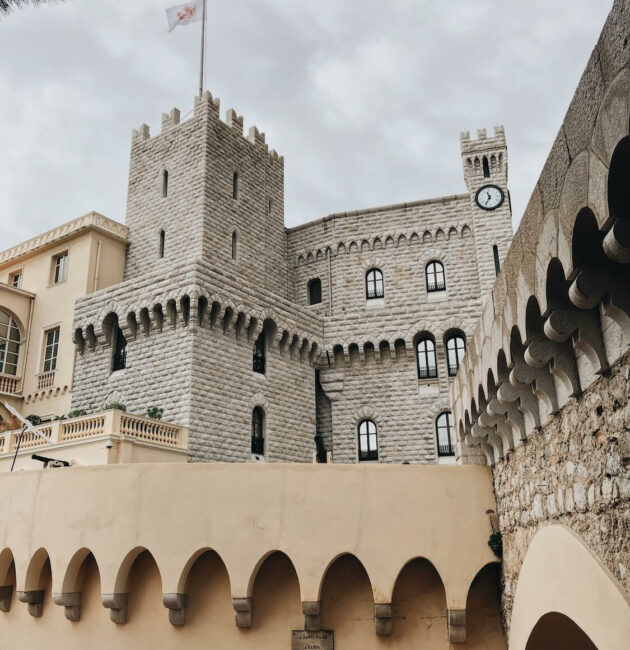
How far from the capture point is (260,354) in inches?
762

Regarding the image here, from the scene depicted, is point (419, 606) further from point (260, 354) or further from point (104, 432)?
point (260, 354)

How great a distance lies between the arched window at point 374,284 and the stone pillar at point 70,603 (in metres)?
15.8

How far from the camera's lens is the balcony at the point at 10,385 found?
2052 cm

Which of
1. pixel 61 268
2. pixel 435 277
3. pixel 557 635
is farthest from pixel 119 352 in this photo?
pixel 557 635

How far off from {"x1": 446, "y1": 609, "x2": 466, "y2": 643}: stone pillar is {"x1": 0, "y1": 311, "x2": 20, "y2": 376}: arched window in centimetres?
1802

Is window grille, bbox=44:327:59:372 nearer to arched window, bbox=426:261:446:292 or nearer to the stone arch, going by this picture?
arched window, bbox=426:261:446:292

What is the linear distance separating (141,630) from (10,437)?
10.4 meters

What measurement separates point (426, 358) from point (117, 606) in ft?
47.6

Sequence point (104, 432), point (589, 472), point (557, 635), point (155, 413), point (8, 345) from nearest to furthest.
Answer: point (589, 472), point (557, 635), point (104, 432), point (155, 413), point (8, 345)

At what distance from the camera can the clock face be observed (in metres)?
21.8

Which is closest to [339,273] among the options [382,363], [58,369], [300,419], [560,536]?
[382,363]

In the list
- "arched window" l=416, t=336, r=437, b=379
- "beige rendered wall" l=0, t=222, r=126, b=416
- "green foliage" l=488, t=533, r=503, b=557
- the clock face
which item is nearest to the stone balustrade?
"beige rendered wall" l=0, t=222, r=126, b=416

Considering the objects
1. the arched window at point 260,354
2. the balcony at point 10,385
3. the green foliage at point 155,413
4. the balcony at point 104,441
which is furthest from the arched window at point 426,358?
the balcony at point 10,385

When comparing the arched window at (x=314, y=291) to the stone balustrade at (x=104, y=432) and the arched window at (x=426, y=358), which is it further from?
the stone balustrade at (x=104, y=432)
